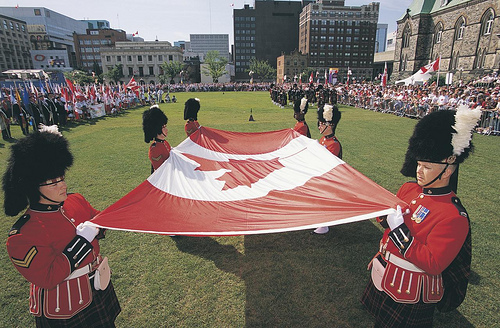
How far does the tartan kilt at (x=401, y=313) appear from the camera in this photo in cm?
241

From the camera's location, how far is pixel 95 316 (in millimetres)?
2441

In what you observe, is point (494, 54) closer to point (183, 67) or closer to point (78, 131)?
point (78, 131)

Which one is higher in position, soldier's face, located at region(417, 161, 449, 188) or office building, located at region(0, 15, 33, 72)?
office building, located at region(0, 15, 33, 72)

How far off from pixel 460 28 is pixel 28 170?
188 feet

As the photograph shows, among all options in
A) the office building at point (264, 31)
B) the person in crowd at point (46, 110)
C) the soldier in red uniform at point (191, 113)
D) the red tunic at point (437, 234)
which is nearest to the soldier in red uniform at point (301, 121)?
the soldier in red uniform at point (191, 113)

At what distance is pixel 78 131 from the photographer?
15.7m

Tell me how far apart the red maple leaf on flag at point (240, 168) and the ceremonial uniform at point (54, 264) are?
1.99m

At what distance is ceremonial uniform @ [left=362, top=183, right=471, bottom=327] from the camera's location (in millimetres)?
2086

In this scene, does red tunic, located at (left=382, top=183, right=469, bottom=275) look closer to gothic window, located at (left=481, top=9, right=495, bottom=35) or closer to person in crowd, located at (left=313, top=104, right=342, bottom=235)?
person in crowd, located at (left=313, top=104, right=342, bottom=235)

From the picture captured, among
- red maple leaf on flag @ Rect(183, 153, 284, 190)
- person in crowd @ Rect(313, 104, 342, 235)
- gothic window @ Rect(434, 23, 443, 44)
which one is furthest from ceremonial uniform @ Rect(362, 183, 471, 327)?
gothic window @ Rect(434, 23, 443, 44)

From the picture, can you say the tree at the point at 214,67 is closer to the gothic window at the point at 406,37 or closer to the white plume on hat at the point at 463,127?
the gothic window at the point at 406,37

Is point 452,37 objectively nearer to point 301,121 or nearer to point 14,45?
point 301,121

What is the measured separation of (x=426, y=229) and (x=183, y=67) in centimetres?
8957

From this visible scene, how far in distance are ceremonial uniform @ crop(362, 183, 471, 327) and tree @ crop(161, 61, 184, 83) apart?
8343 centimetres
